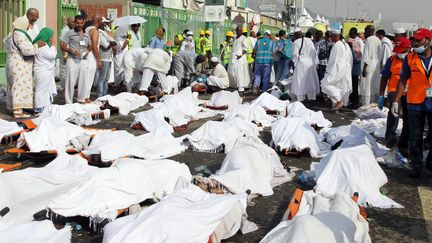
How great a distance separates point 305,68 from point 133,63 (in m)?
4.17

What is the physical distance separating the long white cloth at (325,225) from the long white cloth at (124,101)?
627 centimetres

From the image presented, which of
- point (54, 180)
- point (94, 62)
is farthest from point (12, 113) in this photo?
point (54, 180)

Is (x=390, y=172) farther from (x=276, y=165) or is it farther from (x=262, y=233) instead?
(x=262, y=233)

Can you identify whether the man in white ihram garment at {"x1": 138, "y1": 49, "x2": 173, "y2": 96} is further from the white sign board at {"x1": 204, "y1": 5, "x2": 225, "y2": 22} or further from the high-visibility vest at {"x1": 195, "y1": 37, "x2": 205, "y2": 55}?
the white sign board at {"x1": 204, "y1": 5, "x2": 225, "y2": 22}

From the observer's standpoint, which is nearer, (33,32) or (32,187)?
(32,187)

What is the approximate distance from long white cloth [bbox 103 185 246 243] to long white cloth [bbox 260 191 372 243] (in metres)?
0.47

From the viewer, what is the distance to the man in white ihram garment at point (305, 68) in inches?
497

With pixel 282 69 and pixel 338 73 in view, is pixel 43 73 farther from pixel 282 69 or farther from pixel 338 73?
pixel 282 69

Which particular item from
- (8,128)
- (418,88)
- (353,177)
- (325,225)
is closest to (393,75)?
(418,88)

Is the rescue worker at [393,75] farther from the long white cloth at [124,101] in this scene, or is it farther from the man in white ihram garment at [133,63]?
the man in white ihram garment at [133,63]

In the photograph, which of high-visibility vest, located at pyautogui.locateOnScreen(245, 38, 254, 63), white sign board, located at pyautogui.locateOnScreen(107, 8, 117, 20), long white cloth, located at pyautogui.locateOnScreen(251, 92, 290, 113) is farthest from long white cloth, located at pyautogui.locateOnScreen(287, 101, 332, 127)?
white sign board, located at pyautogui.locateOnScreen(107, 8, 117, 20)

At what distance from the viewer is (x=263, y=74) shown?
47.4 feet

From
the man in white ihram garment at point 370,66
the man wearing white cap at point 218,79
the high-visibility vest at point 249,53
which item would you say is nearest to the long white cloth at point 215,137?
the man in white ihram garment at point 370,66

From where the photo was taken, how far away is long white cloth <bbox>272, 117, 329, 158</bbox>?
286 inches
